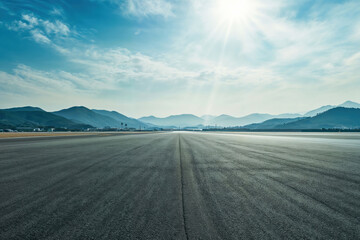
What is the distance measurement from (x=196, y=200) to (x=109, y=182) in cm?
324

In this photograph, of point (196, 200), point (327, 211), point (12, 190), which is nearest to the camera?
point (327, 211)

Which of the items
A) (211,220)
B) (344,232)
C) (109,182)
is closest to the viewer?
(344,232)

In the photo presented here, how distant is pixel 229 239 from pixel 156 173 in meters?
5.20

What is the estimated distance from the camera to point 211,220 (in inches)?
146

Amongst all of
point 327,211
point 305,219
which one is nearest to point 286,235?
point 305,219

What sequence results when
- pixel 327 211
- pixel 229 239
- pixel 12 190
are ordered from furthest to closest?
pixel 12 190, pixel 327 211, pixel 229 239

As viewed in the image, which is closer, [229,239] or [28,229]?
[229,239]

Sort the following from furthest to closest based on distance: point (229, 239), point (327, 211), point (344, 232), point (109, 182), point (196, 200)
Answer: point (109, 182), point (196, 200), point (327, 211), point (344, 232), point (229, 239)

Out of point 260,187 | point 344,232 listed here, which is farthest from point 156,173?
point 344,232

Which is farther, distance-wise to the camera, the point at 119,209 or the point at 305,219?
the point at 119,209

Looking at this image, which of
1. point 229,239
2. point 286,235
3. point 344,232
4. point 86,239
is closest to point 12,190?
point 86,239

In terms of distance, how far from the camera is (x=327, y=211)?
4.18 metres

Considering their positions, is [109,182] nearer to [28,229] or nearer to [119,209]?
[119,209]

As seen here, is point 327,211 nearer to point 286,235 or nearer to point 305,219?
point 305,219
